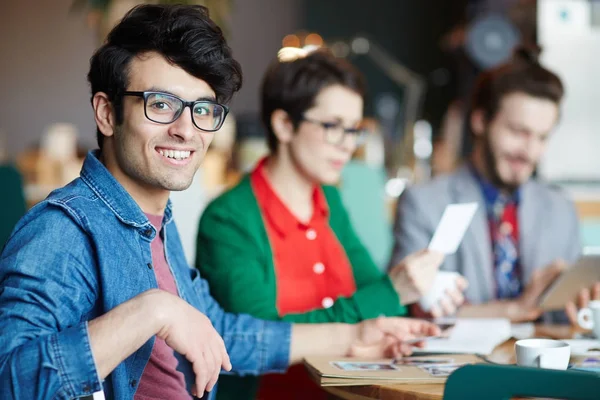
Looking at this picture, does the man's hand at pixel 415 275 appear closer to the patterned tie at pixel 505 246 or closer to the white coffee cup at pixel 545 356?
the white coffee cup at pixel 545 356

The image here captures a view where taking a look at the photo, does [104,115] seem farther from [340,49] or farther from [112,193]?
[340,49]

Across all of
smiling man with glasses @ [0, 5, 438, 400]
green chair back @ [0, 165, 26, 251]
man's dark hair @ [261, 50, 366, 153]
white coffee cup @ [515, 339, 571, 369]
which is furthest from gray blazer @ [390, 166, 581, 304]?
green chair back @ [0, 165, 26, 251]

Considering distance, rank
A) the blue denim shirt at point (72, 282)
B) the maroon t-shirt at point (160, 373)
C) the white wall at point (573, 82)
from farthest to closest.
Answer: the white wall at point (573, 82) → the maroon t-shirt at point (160, 373) → the blue denim shirt at point (72, 282)

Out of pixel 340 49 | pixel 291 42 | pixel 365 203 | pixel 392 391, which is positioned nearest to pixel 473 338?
→ pixel 392 391

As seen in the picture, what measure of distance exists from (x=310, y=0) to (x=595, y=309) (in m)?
6.39

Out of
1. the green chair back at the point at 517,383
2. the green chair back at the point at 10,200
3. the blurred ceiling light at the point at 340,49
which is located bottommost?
the green chair back at the point at 517,383

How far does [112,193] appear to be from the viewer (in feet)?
4.34

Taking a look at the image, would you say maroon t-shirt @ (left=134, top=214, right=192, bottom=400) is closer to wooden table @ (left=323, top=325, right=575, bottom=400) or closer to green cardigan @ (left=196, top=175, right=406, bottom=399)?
wooden table @ (left=323, top=325, right=575, bottom=400)

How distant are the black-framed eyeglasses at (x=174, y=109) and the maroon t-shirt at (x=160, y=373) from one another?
20cm

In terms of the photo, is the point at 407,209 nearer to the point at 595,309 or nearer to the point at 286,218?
the point at 286,218

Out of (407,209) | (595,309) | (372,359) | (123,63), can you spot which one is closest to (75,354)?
(123,63)

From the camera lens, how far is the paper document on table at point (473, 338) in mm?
1580

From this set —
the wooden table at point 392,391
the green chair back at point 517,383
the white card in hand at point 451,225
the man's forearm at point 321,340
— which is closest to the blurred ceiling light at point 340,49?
the white card in hand at point 451,225

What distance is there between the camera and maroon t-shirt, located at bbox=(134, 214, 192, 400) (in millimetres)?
1348
